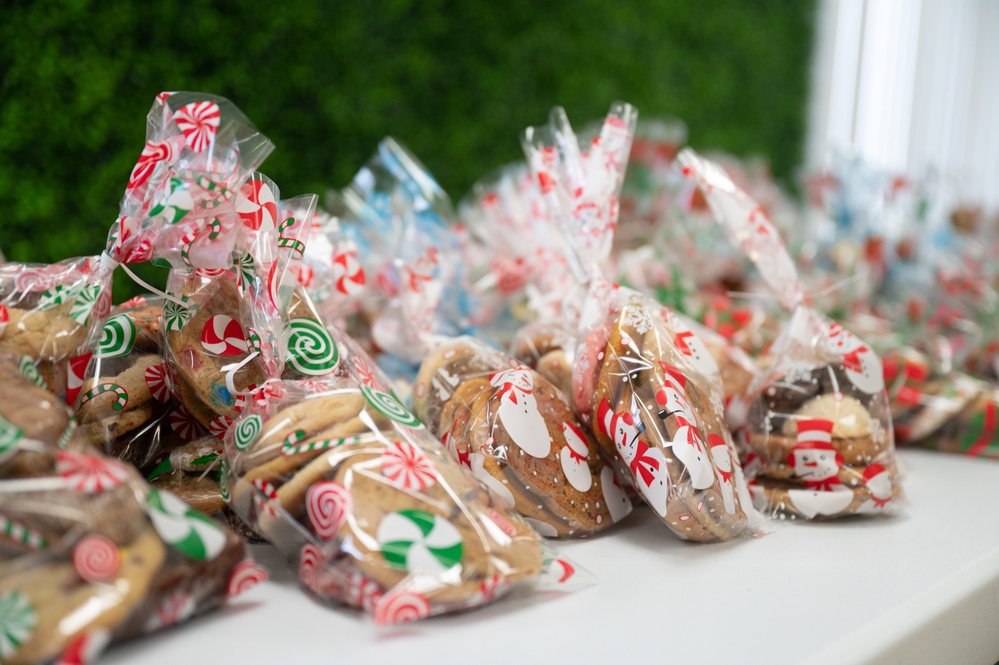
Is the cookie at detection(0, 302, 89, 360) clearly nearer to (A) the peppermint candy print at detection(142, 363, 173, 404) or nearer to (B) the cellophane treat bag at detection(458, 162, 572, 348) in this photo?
(A) the peppermint candy print at detection(142, 363, 173, 404)

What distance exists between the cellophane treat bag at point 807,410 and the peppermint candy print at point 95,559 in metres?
0.68

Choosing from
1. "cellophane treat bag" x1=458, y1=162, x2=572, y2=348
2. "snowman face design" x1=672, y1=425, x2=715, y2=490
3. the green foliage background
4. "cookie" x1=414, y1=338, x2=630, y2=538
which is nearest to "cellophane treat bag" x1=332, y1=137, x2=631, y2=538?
"cookie" x1=414, y1=338, x2=630, y2=538

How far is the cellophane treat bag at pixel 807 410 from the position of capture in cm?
91

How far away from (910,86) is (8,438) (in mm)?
4315

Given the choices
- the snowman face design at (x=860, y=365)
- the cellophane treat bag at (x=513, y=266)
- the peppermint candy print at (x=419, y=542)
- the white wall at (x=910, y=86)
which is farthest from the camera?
the white wall at (x=910, y=86)

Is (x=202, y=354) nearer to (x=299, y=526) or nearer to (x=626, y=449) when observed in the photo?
(x=299, y=526)

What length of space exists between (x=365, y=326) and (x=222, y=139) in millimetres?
426

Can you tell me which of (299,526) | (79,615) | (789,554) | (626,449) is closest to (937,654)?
(789,554)

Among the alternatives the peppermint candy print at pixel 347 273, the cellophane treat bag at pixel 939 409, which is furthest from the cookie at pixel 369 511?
the cellophane treat bag at pixel 939 409

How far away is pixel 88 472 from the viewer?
568 mm

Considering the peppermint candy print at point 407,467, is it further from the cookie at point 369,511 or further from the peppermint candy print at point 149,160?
the peppermint candy print at point 149,160

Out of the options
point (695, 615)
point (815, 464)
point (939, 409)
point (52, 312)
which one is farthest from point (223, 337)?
point (939, 409)

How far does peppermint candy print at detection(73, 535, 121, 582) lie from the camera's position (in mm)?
533

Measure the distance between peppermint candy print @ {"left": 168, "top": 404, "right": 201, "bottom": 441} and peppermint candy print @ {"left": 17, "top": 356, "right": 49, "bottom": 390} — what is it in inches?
6.0
